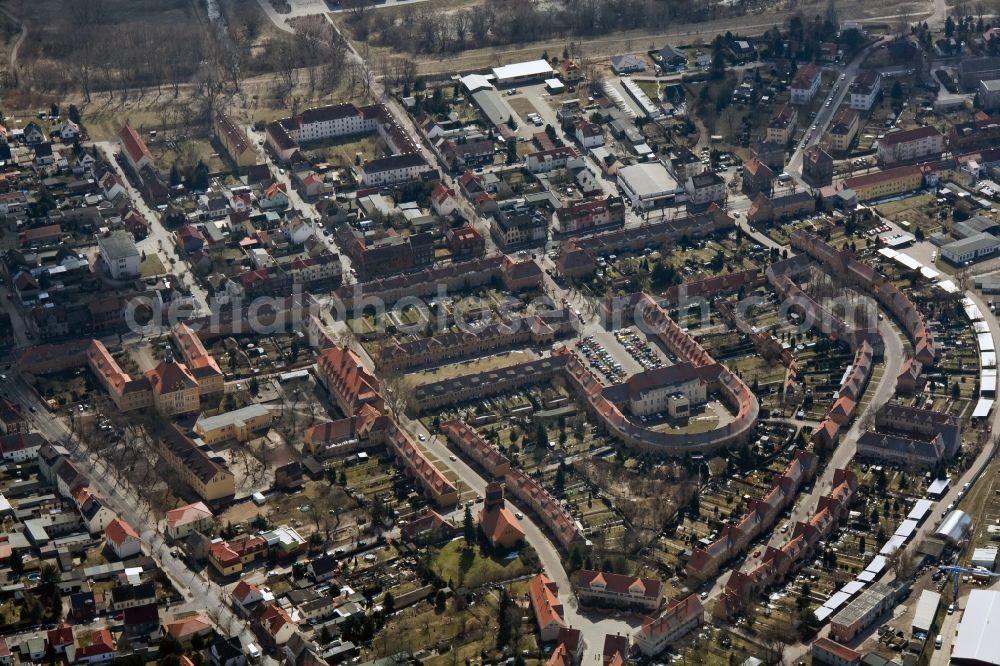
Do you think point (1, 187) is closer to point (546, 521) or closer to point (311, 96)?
point (311, 96)

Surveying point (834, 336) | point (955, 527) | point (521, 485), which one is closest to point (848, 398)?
point (834, 336)

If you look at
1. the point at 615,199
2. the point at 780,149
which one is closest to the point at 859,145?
the point at 780,149

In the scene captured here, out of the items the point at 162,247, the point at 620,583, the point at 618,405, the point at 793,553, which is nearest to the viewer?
the point at 620,583

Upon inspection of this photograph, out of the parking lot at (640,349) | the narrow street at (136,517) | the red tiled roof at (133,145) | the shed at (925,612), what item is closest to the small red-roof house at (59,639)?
the narrow street at (136,517)

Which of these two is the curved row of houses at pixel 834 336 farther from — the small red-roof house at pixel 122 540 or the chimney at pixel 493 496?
the small red-roof house at pixel 122 540

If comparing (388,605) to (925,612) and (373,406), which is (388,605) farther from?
(925,612)

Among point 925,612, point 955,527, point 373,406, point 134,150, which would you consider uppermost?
point 955,527

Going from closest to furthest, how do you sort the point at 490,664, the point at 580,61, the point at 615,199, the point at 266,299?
the point at 490,664 < the point at 266,299 < the point at 615,199 < the point at 580,61
